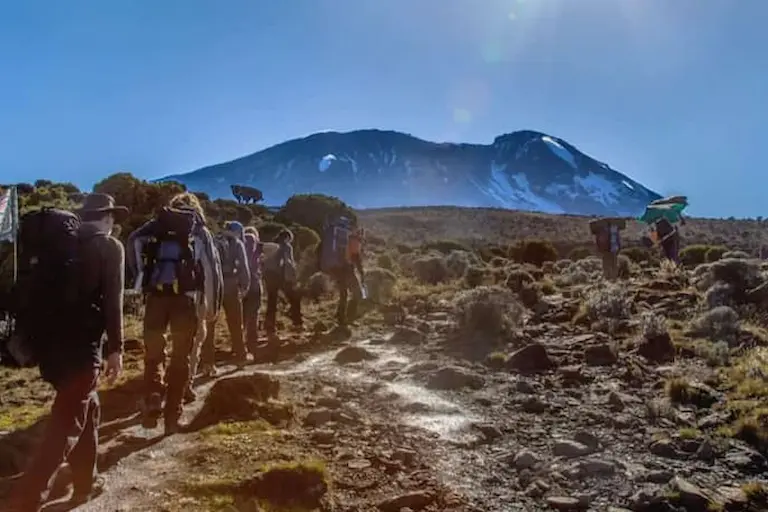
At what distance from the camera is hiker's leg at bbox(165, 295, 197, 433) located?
538 centimetres

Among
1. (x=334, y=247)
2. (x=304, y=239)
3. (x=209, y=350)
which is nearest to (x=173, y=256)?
(x=209, y=350)

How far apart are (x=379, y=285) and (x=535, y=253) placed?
12.7m

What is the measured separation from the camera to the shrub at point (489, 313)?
35.4 ft

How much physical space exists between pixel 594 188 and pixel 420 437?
192442 mm

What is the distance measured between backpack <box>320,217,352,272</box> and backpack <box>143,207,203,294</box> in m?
6.77

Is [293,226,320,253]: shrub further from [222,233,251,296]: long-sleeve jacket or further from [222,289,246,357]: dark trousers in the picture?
[222,233,251,296]: long-sleeve jacket

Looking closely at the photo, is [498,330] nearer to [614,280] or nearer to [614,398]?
[614,398]

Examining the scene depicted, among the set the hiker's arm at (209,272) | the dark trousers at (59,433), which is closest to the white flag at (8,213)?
the hiker's arm at (209,272)

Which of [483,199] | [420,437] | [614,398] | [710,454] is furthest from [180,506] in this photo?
[483,199]

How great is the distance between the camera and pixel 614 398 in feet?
22.9

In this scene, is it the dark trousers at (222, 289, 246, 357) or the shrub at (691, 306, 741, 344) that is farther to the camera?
the shrub at (691, 306, 741, 344)

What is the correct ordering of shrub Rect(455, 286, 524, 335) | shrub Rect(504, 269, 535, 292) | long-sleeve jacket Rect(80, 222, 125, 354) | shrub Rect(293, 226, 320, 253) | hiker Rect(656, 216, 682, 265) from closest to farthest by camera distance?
long-sleeve jacket Rect(80, 222, 125, 354) < shrub Rect(455, 286, 524, 335) < shrub Rect(504, 269, 535, 292) < hiker Rect(656, 216, 682, 265) < shrub Rect(293, 226, 320, 253)

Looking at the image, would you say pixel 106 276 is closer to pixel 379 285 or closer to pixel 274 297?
pixel 274 297

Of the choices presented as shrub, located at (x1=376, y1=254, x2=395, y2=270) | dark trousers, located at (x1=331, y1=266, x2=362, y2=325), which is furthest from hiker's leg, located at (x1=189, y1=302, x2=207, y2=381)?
shrub, located at (x1=376, y1=254, x2=395, y2=270)
